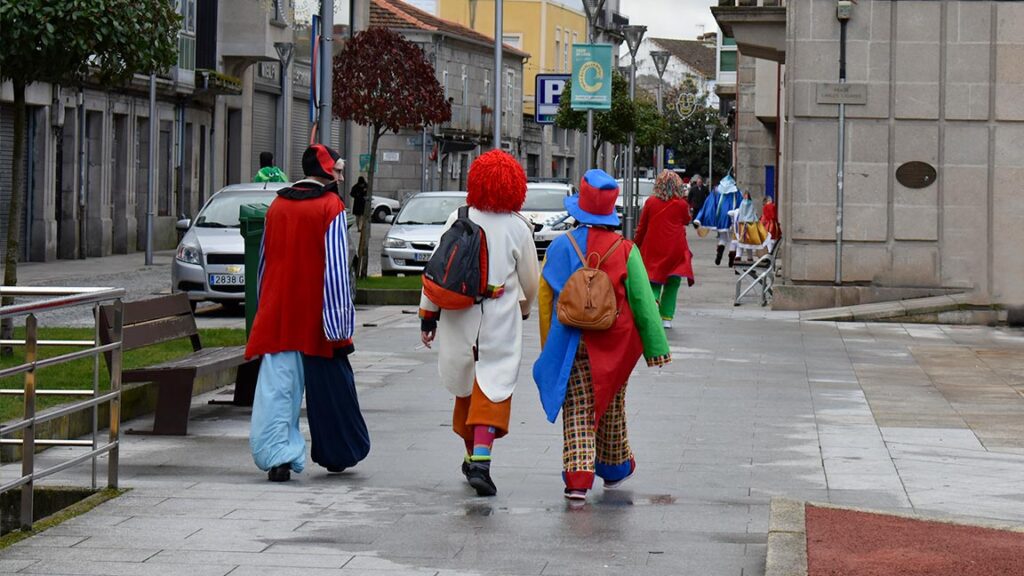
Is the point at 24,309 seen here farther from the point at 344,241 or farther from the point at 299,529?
the point at 344,241

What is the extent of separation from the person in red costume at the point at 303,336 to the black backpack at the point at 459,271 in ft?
1.63

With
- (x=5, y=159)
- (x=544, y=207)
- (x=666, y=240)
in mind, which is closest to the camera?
(x=666, y=240)

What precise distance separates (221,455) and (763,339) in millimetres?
9264

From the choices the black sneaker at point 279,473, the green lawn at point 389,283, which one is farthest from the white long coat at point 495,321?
the green lawn at point 389,283

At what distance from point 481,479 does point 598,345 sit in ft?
2.82

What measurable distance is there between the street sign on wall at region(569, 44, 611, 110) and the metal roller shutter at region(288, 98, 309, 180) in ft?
75.8

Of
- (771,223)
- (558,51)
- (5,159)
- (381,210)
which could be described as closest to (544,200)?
(771,223)

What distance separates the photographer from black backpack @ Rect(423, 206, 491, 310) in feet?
29.3

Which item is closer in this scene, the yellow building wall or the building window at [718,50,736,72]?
the building window at [718,50,736,72]

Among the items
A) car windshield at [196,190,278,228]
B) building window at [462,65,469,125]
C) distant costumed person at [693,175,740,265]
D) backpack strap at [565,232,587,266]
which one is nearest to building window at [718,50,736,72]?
building window at [462,65,469,125]

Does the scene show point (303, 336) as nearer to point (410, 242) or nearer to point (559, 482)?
point (559, 482)

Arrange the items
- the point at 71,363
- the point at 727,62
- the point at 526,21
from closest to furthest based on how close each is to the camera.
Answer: the point at 71,363
the point at 727,62
the point at 526,21

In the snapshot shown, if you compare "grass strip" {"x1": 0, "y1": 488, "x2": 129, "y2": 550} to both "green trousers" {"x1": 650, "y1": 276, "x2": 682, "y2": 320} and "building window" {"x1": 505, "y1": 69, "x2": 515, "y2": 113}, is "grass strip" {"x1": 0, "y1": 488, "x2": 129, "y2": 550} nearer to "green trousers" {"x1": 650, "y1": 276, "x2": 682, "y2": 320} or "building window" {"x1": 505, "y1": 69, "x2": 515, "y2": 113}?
"green trousers" {"x1": 650, "y1": 276, "x2": 682, "y2": 320}

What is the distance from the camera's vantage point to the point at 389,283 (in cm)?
2417
